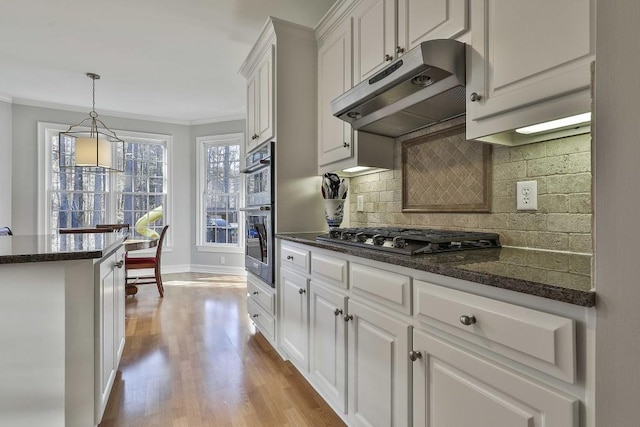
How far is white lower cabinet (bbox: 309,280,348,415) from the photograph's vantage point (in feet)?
5.20

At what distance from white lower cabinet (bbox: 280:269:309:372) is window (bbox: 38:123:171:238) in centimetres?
306

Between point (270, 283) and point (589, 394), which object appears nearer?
point (589, 394)

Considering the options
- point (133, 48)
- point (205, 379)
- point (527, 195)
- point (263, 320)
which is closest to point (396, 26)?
point (527, 195)

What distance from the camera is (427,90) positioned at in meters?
1.48

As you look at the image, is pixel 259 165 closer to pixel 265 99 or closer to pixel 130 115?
pixel 265 99

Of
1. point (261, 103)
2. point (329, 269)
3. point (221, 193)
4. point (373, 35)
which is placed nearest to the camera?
point (329, 269)

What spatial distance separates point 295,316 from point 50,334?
4.01ft

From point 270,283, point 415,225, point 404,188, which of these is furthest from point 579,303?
point 270,283

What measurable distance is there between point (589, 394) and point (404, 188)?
153 centimetres

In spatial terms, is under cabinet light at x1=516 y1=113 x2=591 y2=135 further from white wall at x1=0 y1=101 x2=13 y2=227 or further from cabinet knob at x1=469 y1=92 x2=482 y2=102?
white wall at x1=0 y1=101 x2=13 y2=227

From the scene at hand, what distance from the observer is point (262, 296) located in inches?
106

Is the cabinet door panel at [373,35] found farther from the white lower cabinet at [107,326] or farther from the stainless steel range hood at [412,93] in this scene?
the white lower cabinet at [107,326]

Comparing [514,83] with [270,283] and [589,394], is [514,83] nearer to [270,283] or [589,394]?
[589,394]

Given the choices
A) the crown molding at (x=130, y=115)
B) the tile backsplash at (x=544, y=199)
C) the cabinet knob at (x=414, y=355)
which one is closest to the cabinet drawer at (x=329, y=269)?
the cabinet knob at (x=414, y=355)
